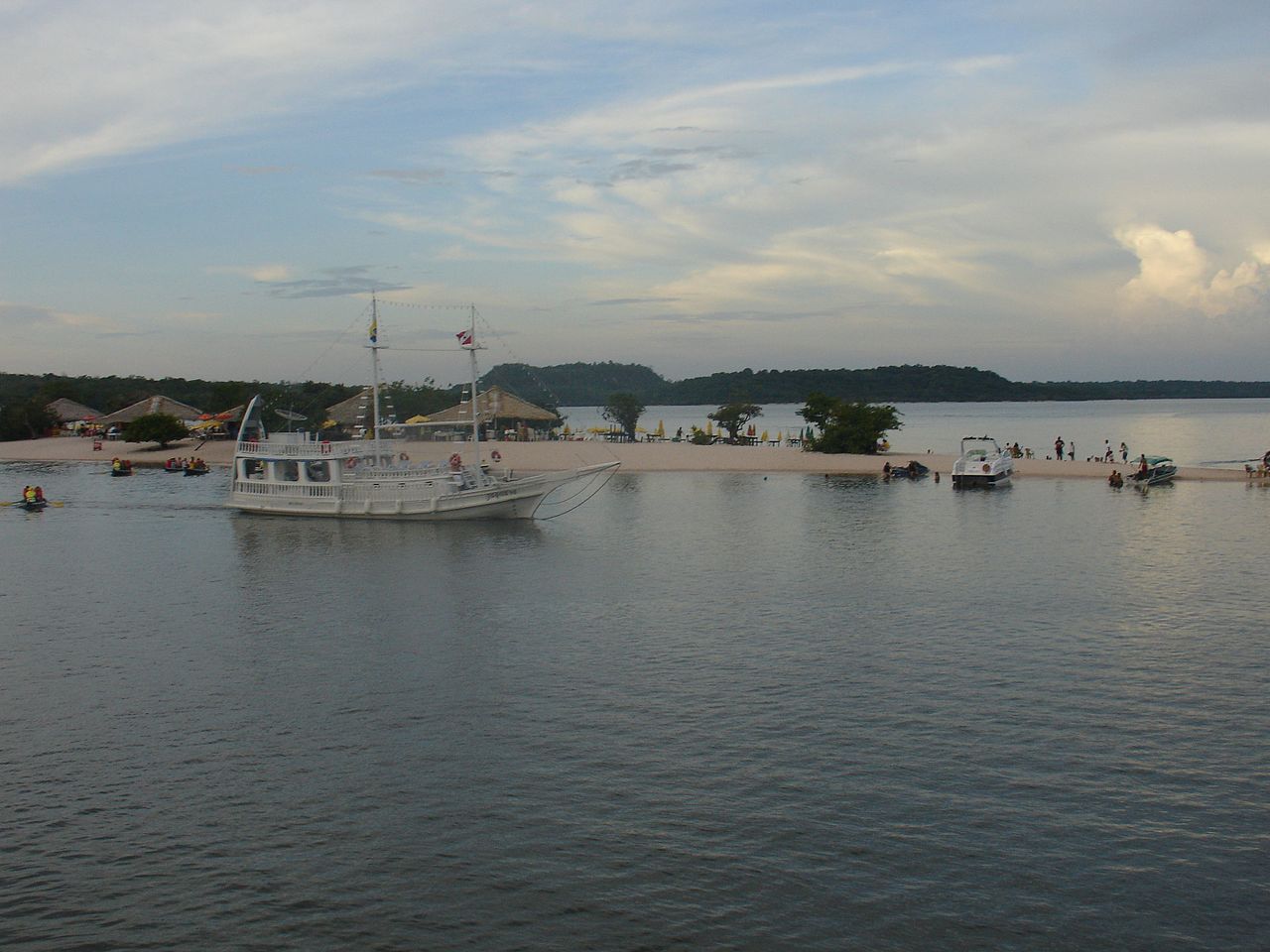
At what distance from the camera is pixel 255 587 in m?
31.7

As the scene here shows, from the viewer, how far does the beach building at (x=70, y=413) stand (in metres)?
117

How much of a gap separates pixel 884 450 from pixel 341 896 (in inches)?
3014

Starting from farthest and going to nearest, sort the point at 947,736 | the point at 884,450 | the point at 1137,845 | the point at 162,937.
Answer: the point at 884,450, the point at 947,736, the point at 1137,845, the point at 162,937

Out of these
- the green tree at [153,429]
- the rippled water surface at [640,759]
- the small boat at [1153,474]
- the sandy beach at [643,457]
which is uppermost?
the green tree at [153,429]

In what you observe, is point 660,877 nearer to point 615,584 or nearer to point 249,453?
point 615,584

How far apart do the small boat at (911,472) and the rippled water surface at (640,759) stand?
34190mm

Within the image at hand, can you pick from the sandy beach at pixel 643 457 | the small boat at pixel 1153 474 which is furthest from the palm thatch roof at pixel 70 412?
the small boat at pixel 1153 474

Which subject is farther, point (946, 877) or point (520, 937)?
point (946, 877)

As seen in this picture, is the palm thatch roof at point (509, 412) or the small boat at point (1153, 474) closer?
the small boat at point (1153, 474)

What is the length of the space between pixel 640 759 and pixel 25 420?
11467cm

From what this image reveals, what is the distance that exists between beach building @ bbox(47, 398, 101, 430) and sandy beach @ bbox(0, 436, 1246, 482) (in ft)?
51.0

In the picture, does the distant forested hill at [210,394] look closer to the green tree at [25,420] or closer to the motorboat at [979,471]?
the green tree at [25,420]

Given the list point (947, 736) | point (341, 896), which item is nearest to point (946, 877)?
point (947, 736)

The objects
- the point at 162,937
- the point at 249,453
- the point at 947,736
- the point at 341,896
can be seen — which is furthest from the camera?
the point at 249,453
